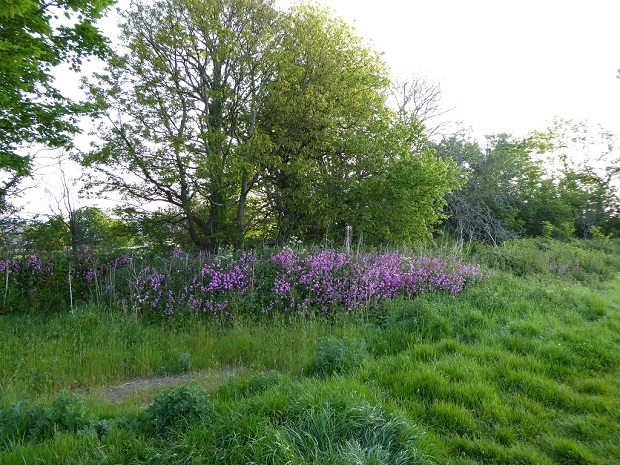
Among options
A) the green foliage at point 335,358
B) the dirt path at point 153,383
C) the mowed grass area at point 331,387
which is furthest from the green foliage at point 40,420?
the green foliage at point 335,358

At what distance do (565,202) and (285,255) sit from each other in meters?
21.9

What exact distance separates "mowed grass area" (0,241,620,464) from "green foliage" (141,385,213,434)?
1 centimetres

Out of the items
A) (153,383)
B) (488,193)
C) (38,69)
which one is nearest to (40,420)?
(153,383)

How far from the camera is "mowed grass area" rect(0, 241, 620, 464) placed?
2.67 metres

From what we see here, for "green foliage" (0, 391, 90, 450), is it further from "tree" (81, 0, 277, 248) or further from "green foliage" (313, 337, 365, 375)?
"tree" (81, 0, 277, 248)

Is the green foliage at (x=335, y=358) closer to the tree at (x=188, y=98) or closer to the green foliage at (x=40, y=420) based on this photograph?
the green foliage at (x=40, y=420)

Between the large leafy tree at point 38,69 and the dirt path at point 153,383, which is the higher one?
the large leafy tree at point 38,69

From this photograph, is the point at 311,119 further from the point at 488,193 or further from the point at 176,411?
the point at 488,193

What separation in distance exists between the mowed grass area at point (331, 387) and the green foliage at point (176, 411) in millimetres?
12

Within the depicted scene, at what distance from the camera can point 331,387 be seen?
11.1ft

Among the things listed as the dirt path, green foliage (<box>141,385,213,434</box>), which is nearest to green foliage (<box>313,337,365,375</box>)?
the dirt path

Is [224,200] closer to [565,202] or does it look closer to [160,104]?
[160,104]

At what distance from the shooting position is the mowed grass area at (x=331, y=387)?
267 centimetres

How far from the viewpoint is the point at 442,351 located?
15.5 ft
